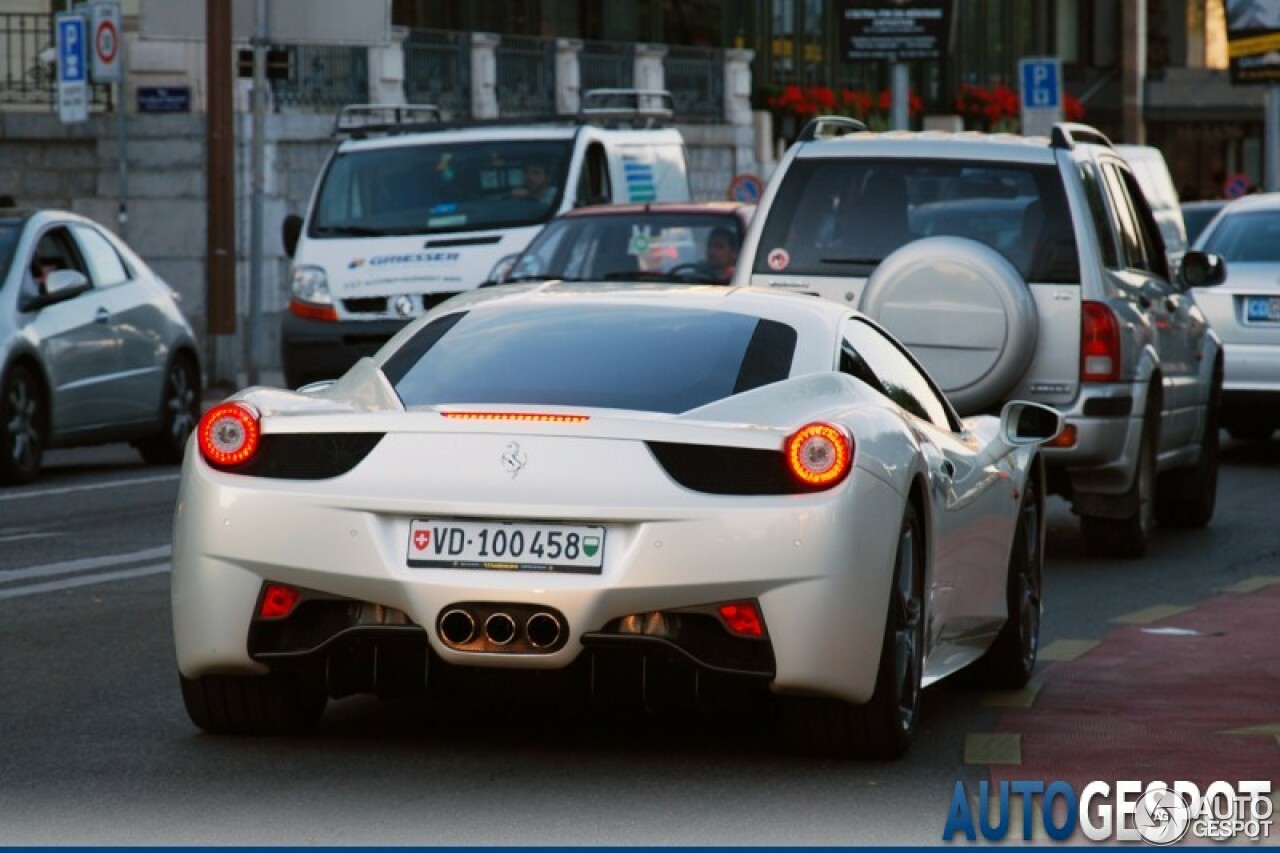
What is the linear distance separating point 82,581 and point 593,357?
192 inches

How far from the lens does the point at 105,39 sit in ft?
102

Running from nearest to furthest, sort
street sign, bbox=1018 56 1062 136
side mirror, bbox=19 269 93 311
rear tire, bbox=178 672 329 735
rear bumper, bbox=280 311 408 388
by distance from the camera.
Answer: rear tire, bbox=178 672 329 735, side mirror, bbox=19 269 93 311, rear bumper, bbox=280 311 408 388, street sign, bbox=1018 56 1062 136

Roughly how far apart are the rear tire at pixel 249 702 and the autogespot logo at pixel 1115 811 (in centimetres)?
178

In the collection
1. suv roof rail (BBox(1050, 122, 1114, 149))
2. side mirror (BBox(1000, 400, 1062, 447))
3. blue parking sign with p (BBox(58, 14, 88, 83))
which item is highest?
blue parking sign with p (BBox(58, 14, 88, 83))

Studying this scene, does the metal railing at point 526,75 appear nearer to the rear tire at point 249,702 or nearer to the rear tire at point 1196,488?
the rear tire at point 1196,488

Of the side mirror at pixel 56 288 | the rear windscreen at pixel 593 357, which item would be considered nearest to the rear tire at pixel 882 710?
the rear windscreen at pixel 593 357

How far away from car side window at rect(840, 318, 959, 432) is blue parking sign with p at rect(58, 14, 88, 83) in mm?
22843

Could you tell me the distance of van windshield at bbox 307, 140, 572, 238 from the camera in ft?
76.6

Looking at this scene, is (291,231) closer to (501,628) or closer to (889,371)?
(889,371)

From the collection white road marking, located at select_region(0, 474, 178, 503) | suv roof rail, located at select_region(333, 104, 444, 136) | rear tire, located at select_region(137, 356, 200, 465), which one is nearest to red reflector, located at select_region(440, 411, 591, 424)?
white road marking, located at select_region(0, 474, 178, 503)

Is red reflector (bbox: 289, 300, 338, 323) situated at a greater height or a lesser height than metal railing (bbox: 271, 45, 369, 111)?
lesser

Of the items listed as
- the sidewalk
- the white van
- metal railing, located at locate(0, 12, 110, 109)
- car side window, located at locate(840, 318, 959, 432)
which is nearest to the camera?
the sidewalk

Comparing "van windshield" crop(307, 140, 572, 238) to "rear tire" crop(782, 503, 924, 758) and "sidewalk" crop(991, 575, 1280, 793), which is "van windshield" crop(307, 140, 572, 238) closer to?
"sidewalk" crop(991, 575, 1280, 793)

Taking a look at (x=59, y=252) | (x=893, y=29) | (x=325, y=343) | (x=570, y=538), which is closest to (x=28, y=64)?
(x=893, y=29)
